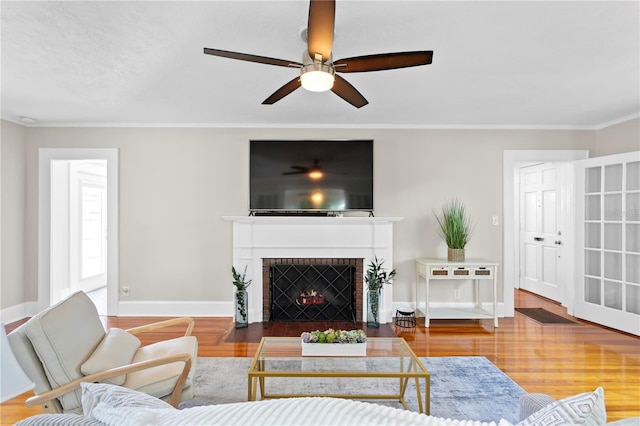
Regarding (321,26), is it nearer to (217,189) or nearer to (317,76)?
(317,76)

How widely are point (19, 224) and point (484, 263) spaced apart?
574 cm

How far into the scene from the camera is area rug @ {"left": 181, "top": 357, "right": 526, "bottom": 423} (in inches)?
92.7

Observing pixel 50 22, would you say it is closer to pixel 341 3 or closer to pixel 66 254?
pixel 341 3

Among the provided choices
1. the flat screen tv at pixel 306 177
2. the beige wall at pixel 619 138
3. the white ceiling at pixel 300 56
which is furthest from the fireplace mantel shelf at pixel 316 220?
the beige wall at pixel 619 138

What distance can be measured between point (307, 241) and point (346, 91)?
233cm

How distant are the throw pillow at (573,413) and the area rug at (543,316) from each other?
13.0 feet

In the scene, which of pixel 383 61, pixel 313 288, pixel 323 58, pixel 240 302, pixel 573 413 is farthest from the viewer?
pixel 313 288

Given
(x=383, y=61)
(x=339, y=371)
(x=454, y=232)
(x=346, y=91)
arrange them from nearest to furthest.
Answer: (x=383, y=61), (x=339, y=371), (x=346, y=91), (x=454, y=232)

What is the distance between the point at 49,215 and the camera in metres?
4.55

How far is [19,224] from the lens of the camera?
14.6 ft

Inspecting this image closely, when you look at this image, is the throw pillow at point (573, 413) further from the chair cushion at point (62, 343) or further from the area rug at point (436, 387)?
the chair cushion at point (62, 343)

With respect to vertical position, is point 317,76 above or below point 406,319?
above

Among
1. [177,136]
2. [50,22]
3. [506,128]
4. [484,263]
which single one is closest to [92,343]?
[50,22]

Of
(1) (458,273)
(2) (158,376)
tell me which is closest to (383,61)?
(2) (158,376)
